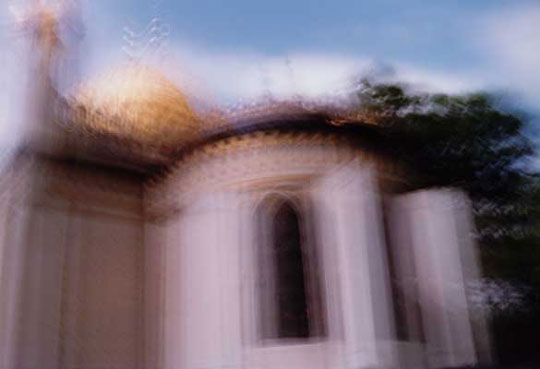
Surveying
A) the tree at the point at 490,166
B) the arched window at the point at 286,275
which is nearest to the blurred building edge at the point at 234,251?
the arched window at the point at 286,275

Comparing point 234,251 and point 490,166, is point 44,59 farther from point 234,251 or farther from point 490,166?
point 490,166

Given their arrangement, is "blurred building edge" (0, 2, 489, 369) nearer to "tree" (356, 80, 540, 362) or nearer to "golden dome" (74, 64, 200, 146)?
"golden dome" (74, 64, 200, 146)

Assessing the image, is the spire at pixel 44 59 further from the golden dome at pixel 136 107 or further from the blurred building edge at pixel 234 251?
the golden dome at pixel 136 107

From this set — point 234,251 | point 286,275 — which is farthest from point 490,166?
point 234,251

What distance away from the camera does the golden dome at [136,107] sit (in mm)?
9430

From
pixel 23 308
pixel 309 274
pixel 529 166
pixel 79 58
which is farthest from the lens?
pixel 529 166

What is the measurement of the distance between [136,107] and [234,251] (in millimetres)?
3281

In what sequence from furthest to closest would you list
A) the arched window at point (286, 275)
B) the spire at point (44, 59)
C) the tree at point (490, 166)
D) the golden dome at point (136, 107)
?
the tree at point (490, 166) < the golden dome at point (136, 107) < the spire at point (44, 59) < the arched window at point (286, 275)

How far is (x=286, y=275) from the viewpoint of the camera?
7.54 metres

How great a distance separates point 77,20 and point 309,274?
564 centimetres

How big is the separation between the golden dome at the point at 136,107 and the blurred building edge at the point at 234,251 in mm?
194

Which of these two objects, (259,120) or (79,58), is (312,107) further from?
(79,58)

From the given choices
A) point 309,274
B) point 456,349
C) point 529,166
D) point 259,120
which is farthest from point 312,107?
point 529,166

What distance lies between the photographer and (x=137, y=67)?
10.4 m
